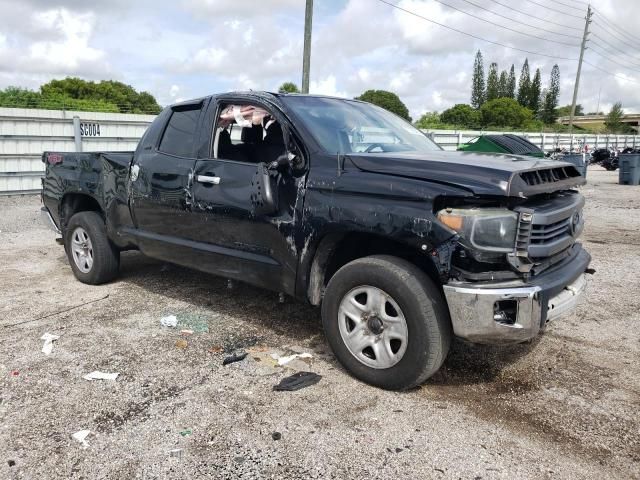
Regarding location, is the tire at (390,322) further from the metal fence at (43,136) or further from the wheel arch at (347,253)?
the metal fence at (43,136)

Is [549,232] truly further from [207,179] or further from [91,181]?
[91,181]

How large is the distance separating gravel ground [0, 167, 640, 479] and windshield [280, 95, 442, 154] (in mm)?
Result: 1509

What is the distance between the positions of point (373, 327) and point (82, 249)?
363cm

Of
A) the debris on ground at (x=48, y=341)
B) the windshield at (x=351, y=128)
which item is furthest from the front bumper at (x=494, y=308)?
the debris on ground at (x=48, y=341)

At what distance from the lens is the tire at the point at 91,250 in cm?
538

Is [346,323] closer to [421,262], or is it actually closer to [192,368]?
[421,262]

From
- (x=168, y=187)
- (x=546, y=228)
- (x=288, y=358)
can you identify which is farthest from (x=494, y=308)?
(x=168, y=187)

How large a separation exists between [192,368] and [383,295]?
4.65 feet

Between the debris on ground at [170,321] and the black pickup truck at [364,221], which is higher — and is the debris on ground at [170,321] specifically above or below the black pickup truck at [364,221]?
below

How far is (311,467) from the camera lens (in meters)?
2.60

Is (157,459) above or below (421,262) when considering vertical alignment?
below

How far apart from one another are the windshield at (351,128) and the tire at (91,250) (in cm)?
251

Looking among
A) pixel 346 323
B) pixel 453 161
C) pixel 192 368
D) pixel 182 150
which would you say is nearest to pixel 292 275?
pixel 346 323

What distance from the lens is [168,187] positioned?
4.49 meters
